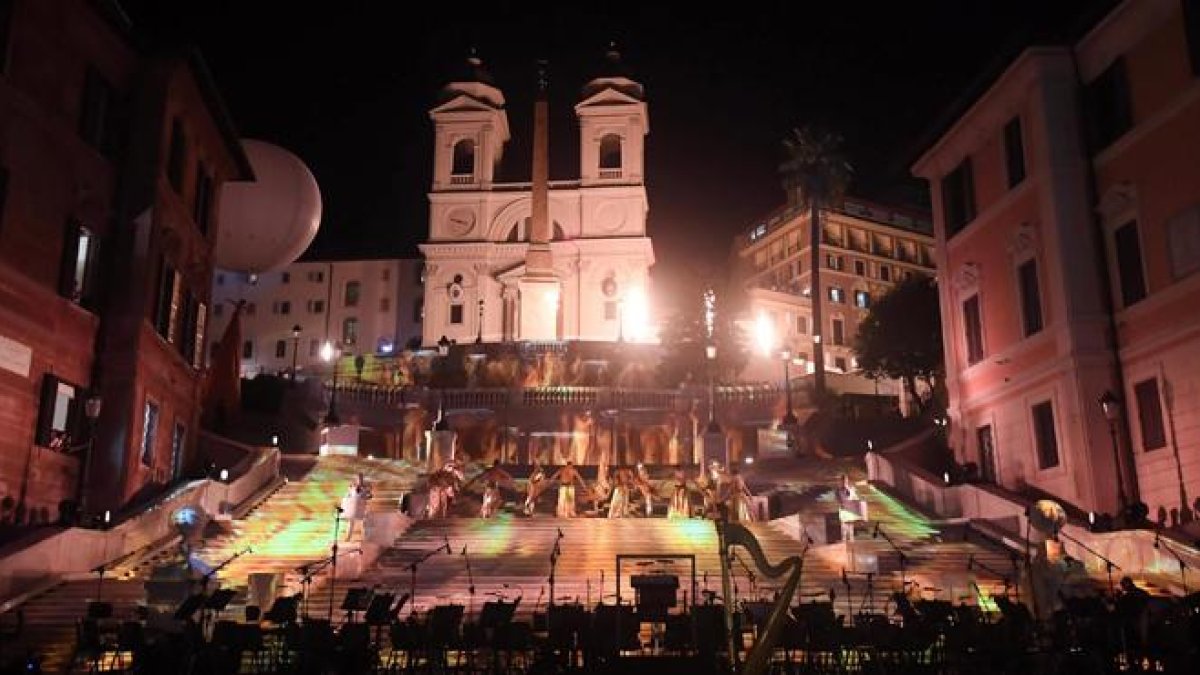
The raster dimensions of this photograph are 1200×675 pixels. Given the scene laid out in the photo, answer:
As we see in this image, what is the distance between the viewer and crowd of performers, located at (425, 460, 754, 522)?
29.8m

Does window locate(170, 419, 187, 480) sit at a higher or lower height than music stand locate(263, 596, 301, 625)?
higher

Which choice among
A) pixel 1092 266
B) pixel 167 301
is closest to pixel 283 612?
pixel 167 301

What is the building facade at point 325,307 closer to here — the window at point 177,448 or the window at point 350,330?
the window at point 350,330

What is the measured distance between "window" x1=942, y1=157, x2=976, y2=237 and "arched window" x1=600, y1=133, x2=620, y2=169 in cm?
5666

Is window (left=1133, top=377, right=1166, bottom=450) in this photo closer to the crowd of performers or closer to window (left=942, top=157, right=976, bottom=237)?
window (left=942, top=157, right=976, bottom=237)

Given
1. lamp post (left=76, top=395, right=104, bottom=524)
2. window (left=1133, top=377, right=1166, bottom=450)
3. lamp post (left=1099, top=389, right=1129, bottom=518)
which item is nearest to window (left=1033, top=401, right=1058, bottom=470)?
lamp post (left=1099, top=389, right=1129, bottom=518)

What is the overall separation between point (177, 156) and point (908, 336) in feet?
120

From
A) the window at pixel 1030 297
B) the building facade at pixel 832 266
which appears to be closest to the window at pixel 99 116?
the window at pixel 1030 297

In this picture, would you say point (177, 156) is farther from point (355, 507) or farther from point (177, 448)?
point (355, 507)

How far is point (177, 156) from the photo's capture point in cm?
3003

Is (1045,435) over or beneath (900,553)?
over

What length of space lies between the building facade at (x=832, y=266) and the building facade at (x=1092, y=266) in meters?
58.0

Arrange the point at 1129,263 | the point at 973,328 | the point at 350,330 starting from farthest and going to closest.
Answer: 1. the point at 350,330
2. the point at 973,328
3. the point at 1129,263

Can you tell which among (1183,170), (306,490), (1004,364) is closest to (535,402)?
(306,490)
